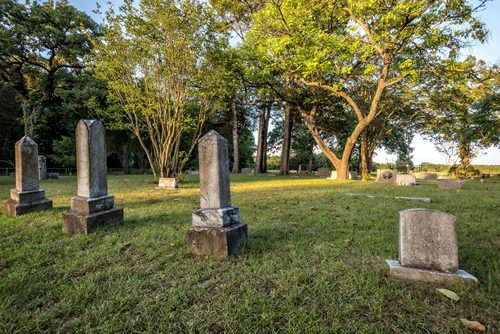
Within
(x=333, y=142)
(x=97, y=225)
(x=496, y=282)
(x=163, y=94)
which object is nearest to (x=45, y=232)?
(x=97, y=225)

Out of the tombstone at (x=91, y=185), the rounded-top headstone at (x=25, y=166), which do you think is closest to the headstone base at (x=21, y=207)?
the rounded-top headstone at (x=25, y=166)

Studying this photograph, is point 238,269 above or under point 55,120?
under

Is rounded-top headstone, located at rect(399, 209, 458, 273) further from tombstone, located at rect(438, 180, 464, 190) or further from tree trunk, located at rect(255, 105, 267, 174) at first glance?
tree trunk, located at rect(255, 105, 267, 174)

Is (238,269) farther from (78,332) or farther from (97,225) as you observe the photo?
(97,225)

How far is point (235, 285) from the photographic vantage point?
2.39 meters

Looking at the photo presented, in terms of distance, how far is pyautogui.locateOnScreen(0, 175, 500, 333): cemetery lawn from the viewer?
184cm

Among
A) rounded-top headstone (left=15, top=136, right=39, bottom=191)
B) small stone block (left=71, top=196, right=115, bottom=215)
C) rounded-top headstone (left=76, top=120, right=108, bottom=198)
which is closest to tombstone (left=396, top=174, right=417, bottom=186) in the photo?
small stone block (left=71, top=196, right=115, bottom=215)

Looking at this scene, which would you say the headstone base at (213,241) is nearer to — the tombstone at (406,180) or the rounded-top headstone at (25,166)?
the rounded-top headstone at (25,166)

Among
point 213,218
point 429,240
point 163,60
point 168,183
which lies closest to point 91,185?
point 213,218

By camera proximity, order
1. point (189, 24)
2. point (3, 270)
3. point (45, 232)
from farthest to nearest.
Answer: point (189, 24)
point (45, 232)
point (3, 270)

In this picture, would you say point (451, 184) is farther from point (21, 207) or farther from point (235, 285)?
point (21, 207)

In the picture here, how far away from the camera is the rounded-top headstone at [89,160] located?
14.4ft

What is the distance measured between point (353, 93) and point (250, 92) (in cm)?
899

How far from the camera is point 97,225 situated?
423 centimetres
